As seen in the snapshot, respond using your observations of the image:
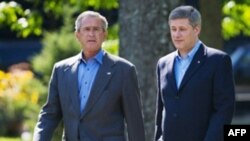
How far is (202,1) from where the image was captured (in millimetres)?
11430

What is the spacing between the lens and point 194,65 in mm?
7086

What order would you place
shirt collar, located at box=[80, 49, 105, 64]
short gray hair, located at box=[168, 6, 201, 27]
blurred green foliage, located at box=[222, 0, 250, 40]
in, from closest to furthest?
1. short gray hair, located at box=[168, 6, 201, 27]
2. shirt collar, located at box=[80, 49, 105, 64]
3. blurred green foliage, located at box=[222, 0, 250, 40]

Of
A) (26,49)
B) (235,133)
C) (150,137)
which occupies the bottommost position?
(26,49)

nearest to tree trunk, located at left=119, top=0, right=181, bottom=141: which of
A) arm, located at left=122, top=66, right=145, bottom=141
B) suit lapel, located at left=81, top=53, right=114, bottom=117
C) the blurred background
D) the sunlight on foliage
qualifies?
the blurred background

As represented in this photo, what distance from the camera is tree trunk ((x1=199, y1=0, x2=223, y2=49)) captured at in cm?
1141

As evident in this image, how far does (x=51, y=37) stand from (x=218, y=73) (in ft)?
36.7

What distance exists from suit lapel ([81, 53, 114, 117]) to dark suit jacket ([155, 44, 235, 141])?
0.45 meters

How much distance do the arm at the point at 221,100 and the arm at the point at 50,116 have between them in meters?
1.19

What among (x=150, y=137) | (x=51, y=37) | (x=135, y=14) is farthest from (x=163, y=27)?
(x=51, y=37)

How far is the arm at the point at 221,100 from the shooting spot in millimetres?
6926

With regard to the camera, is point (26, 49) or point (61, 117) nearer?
point (61, 117)

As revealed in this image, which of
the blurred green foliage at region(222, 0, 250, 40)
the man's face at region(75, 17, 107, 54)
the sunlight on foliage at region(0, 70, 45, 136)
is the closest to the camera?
the man's face at region(75, 17, 107, 54)

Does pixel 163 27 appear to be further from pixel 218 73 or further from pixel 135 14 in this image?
pixel 218 73

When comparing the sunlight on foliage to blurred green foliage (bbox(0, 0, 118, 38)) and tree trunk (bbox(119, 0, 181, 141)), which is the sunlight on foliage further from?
tree trunk (bbox(119, 0, 181, 141))
